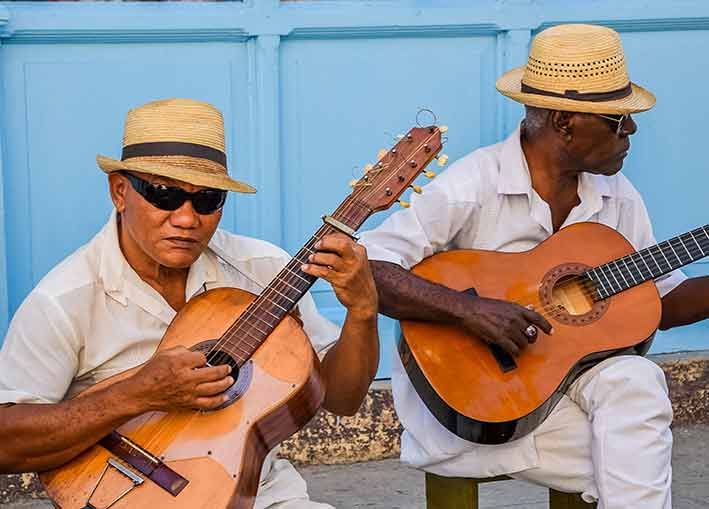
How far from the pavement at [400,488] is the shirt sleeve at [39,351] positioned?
65.2 inches

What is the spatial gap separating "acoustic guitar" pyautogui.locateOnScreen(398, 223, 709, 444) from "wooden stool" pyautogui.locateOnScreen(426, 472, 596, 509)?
23cm

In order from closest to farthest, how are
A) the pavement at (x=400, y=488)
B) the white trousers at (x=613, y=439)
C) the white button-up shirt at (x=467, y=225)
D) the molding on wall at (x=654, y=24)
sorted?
1. the white trousers at (x=613, y=439)
2. the white button-up shirt at (x=467, y=225)
3. the pavement at (x=400, y=488)
4. the molding on wall at (x=654, y=24)

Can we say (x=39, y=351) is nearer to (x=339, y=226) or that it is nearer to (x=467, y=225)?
(x=339, y=226)

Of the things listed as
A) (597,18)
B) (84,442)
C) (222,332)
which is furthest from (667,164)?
(84,442)

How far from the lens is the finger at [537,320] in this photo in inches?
158

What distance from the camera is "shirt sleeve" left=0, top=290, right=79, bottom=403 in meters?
3.40

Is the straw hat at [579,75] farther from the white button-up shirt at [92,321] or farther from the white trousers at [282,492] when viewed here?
the white trousers at [282,492]

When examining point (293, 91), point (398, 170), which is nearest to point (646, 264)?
point (398, 170)

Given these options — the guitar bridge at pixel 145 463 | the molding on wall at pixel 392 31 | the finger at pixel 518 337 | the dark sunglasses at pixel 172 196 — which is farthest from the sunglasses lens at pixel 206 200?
the molding on wall at pixel 392 31

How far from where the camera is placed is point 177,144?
3.50m

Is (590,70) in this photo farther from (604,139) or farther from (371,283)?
(371,283)

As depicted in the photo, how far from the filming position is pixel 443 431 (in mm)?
4105

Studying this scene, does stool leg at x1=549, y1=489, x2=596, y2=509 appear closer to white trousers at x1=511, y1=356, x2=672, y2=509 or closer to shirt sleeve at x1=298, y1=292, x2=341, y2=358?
white trousers at x1=511, y1=356, x2=672, y2=509

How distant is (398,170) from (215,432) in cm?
75
